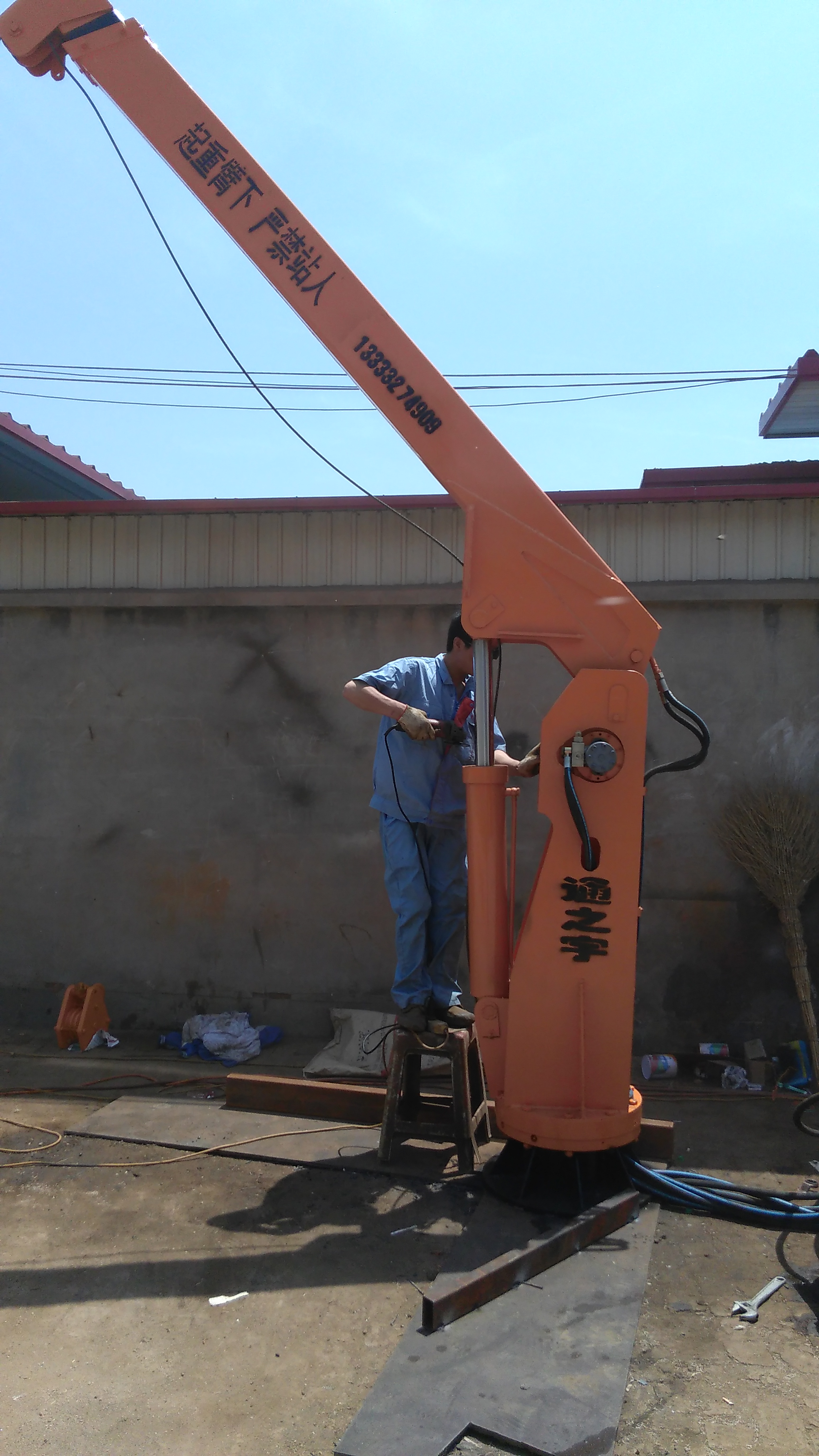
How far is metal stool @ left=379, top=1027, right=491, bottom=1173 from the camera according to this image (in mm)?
3680

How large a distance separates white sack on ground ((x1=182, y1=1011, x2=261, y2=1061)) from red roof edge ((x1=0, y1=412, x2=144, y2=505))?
11.4 ft

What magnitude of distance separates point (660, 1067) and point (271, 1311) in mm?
3126

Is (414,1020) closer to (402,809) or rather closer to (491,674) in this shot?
(402,809)

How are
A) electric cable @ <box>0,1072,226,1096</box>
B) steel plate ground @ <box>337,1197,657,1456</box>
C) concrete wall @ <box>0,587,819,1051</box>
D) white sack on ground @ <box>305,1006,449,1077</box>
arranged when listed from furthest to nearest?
concrete wall @ <box>0,587,819,1051</box>, white sack on ground @ <box>305,1006,449,1077</box>, electric cable @ <box>0,1072,226,1096</box>, steel plate ground @ <box>337,1197,657,1456</box>

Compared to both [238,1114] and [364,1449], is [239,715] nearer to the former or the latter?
[238,1114]

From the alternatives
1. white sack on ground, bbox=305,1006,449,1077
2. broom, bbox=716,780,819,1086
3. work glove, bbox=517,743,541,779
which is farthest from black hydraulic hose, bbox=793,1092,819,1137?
white sack on ground, bbox=305,1006,449,1077

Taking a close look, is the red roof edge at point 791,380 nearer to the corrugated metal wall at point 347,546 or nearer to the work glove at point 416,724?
the corrugated metal wall at point 347,546

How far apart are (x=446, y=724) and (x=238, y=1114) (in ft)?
6.86

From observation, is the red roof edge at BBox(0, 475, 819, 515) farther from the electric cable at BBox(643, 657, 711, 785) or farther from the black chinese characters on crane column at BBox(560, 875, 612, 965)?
the black chinese characters on crane column at BBox(560, 875, 612, 965)

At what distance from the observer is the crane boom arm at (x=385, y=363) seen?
339 centimetres

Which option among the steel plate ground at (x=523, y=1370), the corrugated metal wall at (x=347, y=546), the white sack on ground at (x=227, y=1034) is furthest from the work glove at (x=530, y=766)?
the white sack on ground at (x=227, y=1034)

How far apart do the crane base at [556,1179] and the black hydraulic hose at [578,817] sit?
3.41 ft

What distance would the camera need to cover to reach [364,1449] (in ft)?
7.00

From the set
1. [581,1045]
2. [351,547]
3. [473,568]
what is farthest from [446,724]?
[351,547]
